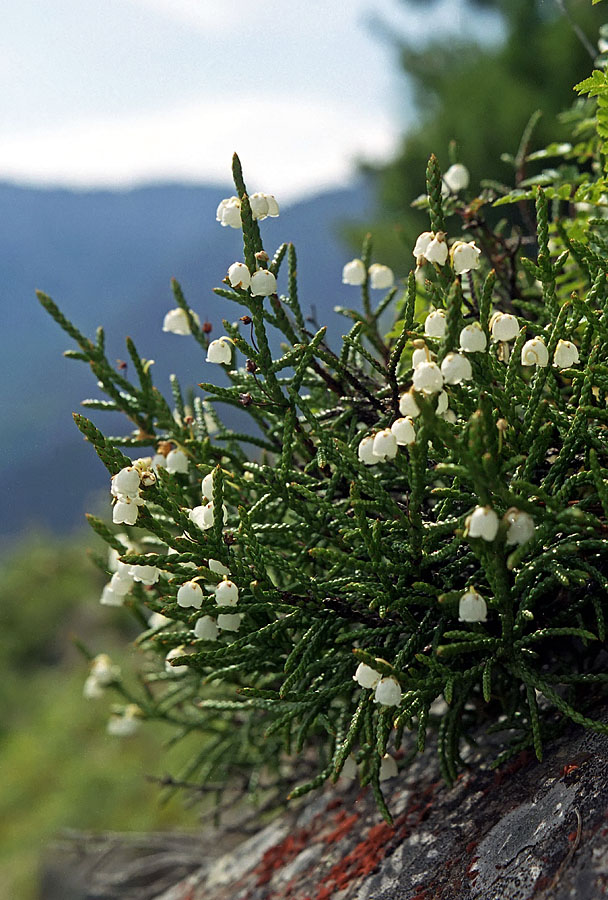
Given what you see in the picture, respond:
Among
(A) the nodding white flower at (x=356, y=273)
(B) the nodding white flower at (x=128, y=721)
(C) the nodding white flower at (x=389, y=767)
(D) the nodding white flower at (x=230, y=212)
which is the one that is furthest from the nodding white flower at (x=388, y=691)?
(B) the nodding white flower at (x=128, y=721)

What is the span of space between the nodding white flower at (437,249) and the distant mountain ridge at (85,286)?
79871mm

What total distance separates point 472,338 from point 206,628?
88 centimetres

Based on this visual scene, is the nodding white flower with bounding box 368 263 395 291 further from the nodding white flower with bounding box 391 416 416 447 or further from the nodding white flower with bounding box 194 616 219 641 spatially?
the nodding white flower with bounding box 194 616 219 641

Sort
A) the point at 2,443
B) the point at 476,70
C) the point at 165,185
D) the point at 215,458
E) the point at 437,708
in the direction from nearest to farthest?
the point at 215,458
the point at 437,708
the point at 476,70
the point at 2,443
the point at 165,185

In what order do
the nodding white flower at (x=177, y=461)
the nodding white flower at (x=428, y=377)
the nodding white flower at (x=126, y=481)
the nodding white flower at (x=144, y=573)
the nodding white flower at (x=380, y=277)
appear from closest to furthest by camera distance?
the nodding white flower at (x=428, y=377) < the nodding white flower at (x=126, y=481) < the nodding white flower at (x=144, y=573) < the nodding white flower at (x=177, y=461) < the nodding white flower at (x=380, y=277)

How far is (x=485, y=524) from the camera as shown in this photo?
1250 millimetres

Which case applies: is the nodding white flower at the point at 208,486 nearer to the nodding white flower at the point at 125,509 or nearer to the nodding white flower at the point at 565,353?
A: the nodding white flower at the point at 125,509

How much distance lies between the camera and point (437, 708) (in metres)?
2.69

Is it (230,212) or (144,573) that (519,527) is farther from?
(230,212)

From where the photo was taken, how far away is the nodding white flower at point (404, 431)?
1405 millimetres

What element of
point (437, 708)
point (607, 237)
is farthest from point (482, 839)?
point (607, 237)

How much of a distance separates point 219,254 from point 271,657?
127 meters

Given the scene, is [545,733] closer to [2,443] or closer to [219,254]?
[2,443]

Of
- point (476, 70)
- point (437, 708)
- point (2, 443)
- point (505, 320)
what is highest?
point (2, 443)
